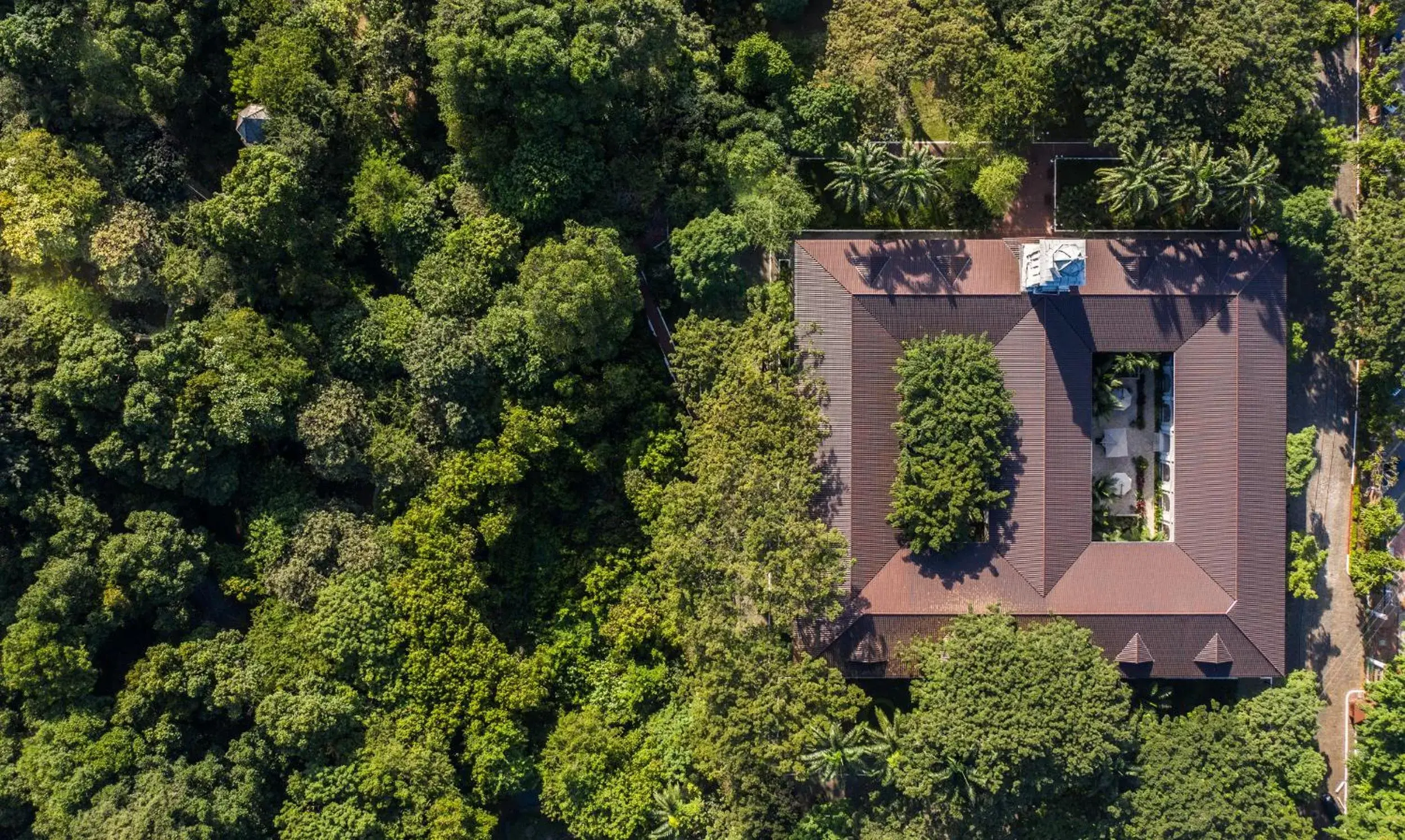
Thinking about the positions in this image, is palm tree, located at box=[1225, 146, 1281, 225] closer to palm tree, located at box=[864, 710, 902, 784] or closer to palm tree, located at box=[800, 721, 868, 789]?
palm tree, located at box=[864, 710, 902, 784]

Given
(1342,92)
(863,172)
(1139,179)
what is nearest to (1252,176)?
Result: (1139,179)

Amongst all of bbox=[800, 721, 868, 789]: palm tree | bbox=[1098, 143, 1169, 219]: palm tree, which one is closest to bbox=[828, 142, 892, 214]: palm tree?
bbox=[1098, 143, 1169, 219]: palm tree

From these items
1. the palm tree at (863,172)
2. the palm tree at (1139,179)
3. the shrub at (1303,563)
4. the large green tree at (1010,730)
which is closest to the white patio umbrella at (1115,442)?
the shrub at (1303,563)

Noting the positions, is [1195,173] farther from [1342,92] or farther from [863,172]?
[863,172]

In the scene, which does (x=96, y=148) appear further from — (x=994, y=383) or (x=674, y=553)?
(x=994, y=383)

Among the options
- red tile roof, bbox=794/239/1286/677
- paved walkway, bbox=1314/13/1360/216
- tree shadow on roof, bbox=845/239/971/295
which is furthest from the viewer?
paved walkway, bbox=1314/13/1360/216

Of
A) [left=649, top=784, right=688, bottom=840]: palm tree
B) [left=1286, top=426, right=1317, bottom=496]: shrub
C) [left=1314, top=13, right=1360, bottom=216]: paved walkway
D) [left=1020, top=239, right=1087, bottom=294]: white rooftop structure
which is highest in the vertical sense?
[left=1314, top=13, right=1360, bottom=216]: paved walkway

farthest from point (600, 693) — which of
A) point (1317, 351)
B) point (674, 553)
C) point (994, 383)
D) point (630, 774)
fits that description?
point (1317, 351)

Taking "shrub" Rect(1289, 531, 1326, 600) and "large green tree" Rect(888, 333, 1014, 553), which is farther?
"shrub" Rect(1289, 531, 1326, 600)
